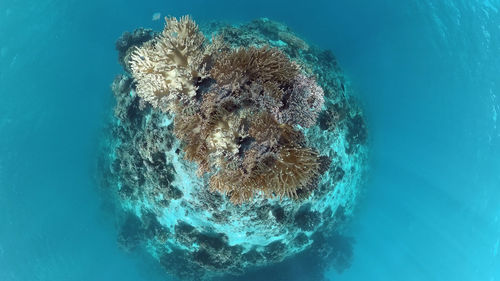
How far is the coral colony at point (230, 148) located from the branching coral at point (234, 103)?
0.07ft

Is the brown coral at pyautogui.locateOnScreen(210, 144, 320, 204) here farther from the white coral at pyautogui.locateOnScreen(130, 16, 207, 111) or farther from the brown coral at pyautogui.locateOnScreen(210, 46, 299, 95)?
the white coral at pyautogui.locateOnScreen(130, 16, 207, 111)

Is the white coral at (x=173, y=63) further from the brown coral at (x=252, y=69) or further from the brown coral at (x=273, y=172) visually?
the brown coral at (x=273, y=172)

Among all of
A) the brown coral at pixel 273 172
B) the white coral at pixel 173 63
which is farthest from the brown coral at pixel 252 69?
the brown coral at pixel 273 172

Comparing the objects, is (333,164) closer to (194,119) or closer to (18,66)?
(194,119)

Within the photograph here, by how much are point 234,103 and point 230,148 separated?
0.86m

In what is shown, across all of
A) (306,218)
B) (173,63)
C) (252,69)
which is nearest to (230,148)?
(252,69)

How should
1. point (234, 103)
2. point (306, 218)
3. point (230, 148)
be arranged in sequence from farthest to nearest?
point (306, 218), point (234, 103), point (230, 148)

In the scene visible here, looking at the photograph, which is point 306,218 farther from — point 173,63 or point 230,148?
point 173,63

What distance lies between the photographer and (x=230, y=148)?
6.18 metres

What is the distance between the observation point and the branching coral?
6.18 metres

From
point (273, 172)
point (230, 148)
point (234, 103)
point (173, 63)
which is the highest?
point (173, 63)

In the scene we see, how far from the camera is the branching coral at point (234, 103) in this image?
6.18 metres

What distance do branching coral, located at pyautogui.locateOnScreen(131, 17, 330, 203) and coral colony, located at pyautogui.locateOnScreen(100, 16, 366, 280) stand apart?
0.02 metres

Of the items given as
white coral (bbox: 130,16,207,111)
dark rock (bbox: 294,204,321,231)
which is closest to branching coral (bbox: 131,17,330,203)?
white coral (bbox: 130,16,207,111)
